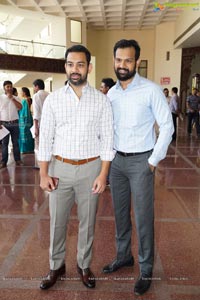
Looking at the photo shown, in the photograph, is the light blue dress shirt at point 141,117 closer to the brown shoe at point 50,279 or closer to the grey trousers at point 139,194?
the grey trousers at point 139,194

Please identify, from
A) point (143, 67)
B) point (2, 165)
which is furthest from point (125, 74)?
point (143, 67)

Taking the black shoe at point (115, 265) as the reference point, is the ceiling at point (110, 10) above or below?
above

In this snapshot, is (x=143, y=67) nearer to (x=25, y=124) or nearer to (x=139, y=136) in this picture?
(x=25, y=124)

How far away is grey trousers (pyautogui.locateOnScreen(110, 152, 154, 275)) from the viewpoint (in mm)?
1951

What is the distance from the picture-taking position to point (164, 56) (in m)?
16.4

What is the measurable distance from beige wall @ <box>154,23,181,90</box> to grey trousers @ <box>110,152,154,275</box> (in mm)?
14652

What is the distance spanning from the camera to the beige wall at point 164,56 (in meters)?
15.7

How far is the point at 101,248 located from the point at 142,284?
0.65 metres

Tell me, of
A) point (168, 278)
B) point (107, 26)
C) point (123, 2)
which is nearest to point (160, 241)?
point (168, 278)

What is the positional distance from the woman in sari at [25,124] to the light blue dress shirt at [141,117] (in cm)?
501

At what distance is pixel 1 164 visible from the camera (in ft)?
18.0

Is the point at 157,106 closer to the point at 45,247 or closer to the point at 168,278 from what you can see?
the point at 168,278

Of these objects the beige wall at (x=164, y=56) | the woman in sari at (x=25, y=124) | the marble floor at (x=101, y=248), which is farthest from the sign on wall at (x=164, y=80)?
Result: the marble floor at (x=101, y=248)

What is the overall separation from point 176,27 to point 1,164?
13.1 m
